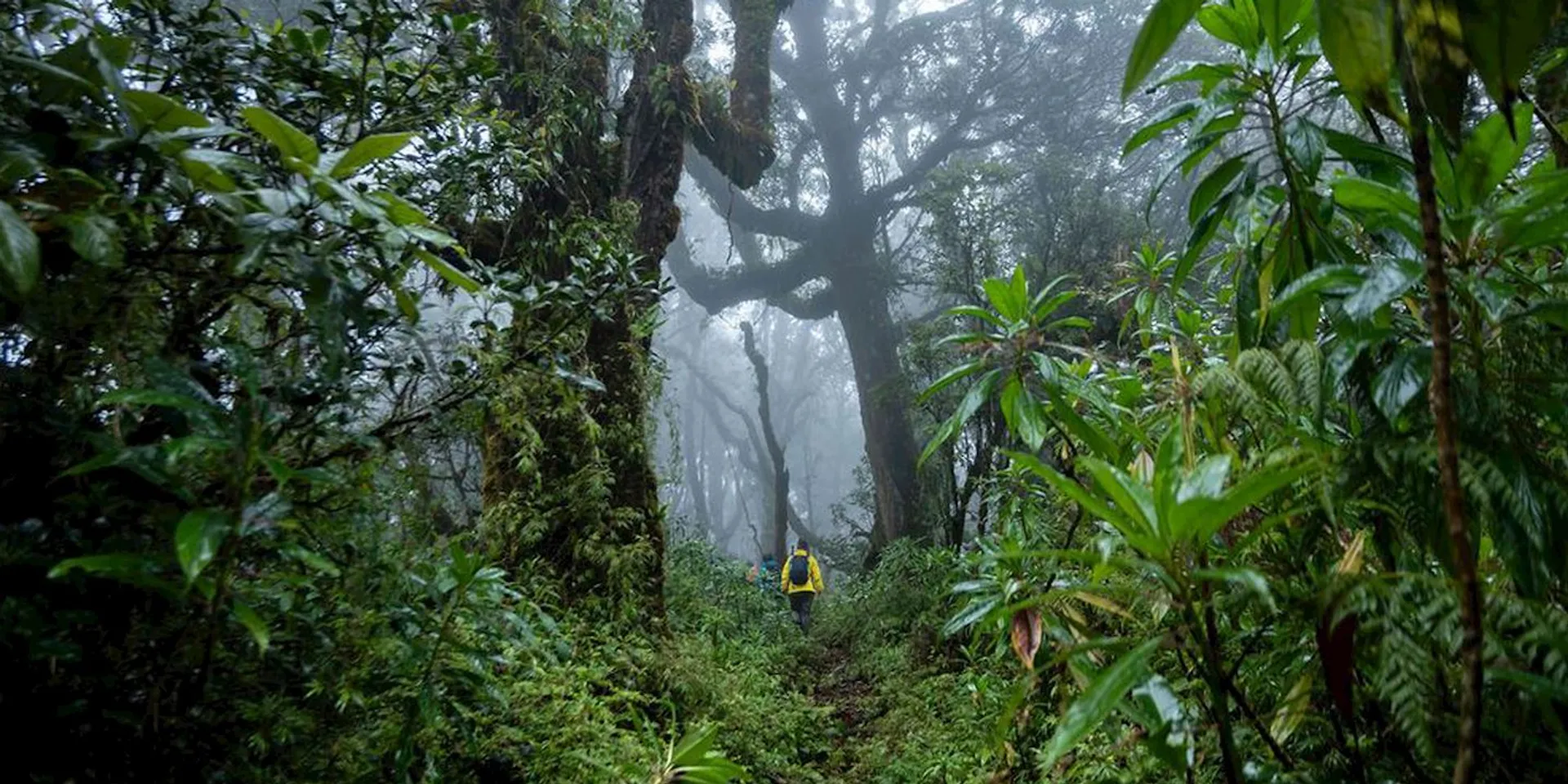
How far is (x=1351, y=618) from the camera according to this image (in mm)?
1051

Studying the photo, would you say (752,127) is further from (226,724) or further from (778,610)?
(226,724)

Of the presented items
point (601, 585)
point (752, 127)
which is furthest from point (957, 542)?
point (752, 127)

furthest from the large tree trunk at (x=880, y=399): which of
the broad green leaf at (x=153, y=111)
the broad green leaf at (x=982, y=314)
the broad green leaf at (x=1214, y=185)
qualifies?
the broad green leaf at (x=153, y=111)

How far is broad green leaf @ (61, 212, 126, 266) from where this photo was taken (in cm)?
113

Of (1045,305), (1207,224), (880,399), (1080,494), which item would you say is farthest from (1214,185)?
(880,399)

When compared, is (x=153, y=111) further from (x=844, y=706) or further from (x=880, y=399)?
(x=880, y=399)

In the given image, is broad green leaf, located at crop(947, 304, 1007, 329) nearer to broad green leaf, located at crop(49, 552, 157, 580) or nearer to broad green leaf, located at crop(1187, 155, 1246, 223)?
broad green leaf, located at crop(1187, 155, 1246, 223)

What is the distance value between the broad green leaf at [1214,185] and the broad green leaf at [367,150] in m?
1.54

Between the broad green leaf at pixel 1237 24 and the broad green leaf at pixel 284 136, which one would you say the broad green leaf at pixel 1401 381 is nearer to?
the broad green leaf at pixel 1237 24

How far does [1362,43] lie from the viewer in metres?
0.84

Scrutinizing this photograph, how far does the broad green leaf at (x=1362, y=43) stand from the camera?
83 cm

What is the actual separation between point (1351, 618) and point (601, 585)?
361 cm

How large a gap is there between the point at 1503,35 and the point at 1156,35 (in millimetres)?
394

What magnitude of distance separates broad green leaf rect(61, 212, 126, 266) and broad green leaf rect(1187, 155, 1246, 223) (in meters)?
1.88
